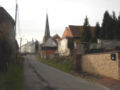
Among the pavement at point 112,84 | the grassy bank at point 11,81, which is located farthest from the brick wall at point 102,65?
the grassy bank at point 11,81

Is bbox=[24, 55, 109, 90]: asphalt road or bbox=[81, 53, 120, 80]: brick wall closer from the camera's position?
bbox=[24, 55, 109, 90]: asphalt road

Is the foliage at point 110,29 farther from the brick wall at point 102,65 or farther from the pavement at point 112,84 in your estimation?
the pavement at point 112,84

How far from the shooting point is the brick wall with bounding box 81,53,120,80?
14617 millimetres

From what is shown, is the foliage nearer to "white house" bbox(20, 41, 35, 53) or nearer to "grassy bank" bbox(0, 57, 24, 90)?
"grassy bank" bbox(0, 57, 24, 90)

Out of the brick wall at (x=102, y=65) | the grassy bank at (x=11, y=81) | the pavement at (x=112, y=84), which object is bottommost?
the pavement at (x=112, y=84)

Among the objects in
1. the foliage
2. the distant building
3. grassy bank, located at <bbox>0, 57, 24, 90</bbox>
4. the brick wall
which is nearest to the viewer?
grassy bank, located at <bbox>0, 57, 24, 90</bbox>

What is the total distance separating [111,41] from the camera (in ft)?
97.1

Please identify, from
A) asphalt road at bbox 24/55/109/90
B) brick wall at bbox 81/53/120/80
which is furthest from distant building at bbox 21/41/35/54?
asphalt road at bbox 24/55/109/90

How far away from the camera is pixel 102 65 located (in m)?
16.9

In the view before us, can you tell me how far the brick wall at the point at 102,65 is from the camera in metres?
14.6

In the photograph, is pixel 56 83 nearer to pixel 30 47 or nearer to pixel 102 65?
pixel 102 65

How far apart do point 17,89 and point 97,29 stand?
2845cm

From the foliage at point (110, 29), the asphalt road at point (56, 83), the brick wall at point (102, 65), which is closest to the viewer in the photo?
the asphalt road at point (56, 83)

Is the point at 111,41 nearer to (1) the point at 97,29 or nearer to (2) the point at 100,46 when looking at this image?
(2) the point at 100,46
